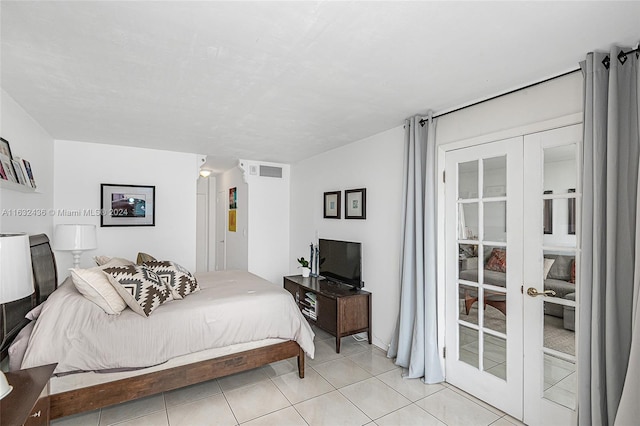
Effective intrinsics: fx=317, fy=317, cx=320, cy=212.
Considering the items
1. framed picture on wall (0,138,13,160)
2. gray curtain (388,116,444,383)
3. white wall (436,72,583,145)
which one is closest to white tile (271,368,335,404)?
gray curtain (388,116,444,383)

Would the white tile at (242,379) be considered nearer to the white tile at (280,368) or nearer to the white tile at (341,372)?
the white tile at (280,368)

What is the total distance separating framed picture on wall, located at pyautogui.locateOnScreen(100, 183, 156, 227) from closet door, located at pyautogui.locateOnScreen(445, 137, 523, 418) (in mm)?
3861

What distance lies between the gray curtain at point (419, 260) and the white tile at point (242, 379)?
1.35m

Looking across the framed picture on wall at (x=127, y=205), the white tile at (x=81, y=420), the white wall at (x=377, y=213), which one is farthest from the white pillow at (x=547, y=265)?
the framed picture on wall at (x=127, y=205)

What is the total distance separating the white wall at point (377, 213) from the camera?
11.3 ft

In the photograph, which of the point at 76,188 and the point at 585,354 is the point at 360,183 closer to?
the point at 585,354

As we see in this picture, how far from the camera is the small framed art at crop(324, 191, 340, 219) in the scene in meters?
4.35

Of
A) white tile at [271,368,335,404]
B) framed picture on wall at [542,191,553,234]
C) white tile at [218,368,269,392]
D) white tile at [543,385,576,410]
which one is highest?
Answer: framed picture on wall at [542,191,553,234]

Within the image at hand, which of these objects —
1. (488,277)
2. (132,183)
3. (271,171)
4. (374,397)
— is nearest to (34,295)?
(132,183)

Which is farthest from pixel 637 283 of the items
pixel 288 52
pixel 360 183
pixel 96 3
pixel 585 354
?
pixel 96 3

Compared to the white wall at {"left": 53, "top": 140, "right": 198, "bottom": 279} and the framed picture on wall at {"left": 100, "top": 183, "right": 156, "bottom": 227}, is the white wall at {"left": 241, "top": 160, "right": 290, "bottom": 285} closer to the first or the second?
the white wall at {"left": 53, "top": 140, "right": 198, "bottom": 279}

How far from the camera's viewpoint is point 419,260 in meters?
2.98

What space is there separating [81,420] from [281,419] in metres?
1.46

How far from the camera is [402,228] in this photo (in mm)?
3209
